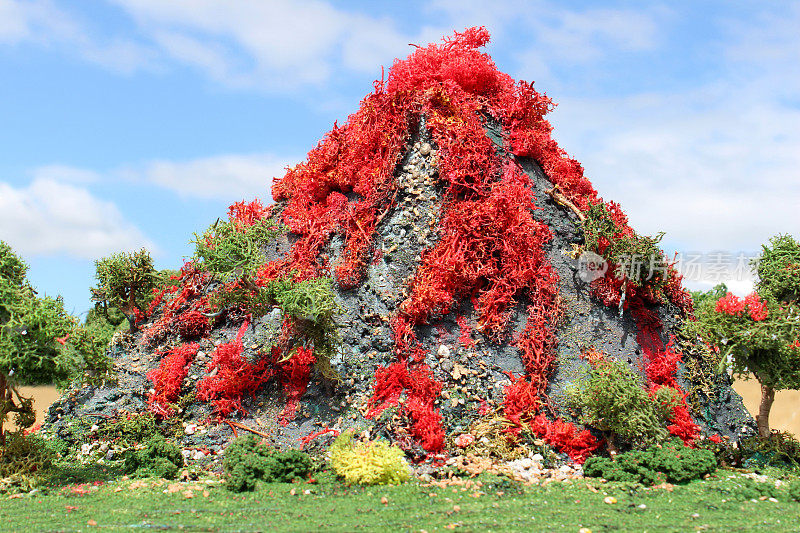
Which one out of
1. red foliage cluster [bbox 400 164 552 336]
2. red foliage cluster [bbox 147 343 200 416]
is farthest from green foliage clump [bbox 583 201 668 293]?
red foliage cluster [bbox 147 343 200 416]

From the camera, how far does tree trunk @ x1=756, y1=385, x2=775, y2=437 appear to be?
11234mm

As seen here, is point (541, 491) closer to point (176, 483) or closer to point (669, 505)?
point (669, 505)

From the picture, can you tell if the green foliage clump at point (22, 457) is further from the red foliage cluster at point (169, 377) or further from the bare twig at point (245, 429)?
the bare twig at point (245, 429)

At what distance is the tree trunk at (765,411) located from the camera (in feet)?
36.9

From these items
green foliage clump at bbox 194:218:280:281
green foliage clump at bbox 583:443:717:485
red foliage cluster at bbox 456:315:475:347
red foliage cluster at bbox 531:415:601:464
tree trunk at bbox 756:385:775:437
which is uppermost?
green foliage clump at bbox 194:218:280:281

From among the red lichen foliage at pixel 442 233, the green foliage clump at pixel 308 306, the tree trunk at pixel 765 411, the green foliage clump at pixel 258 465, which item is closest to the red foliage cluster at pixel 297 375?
the red lichen foliage at pixel 442 233

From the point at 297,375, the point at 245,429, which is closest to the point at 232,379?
the point at 245,429

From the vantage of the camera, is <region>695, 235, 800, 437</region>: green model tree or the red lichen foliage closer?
<region>695, 235, 800, 437</region>: green model tree

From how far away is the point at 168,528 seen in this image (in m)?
7.63

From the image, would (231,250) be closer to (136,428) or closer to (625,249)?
(136,428)

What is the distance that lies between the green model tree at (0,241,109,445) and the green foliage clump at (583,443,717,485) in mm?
8038

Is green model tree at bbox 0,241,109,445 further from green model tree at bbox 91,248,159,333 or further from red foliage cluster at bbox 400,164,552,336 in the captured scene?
red foliage cluster at bbox 400,164,552,336

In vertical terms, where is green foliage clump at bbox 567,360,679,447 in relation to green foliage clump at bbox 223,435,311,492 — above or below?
above

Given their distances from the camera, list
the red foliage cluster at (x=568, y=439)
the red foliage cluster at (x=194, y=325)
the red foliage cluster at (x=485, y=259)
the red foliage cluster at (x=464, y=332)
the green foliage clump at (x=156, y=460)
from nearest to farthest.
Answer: the green foliage clump at (x=156, y=460), the red foliage cluster at (x=568, y=439), the red foliage cluster at (x=464, y=332), the red foliage cluster at (x=485, y=259), the red foliage cluster at (x=194, y=325)
